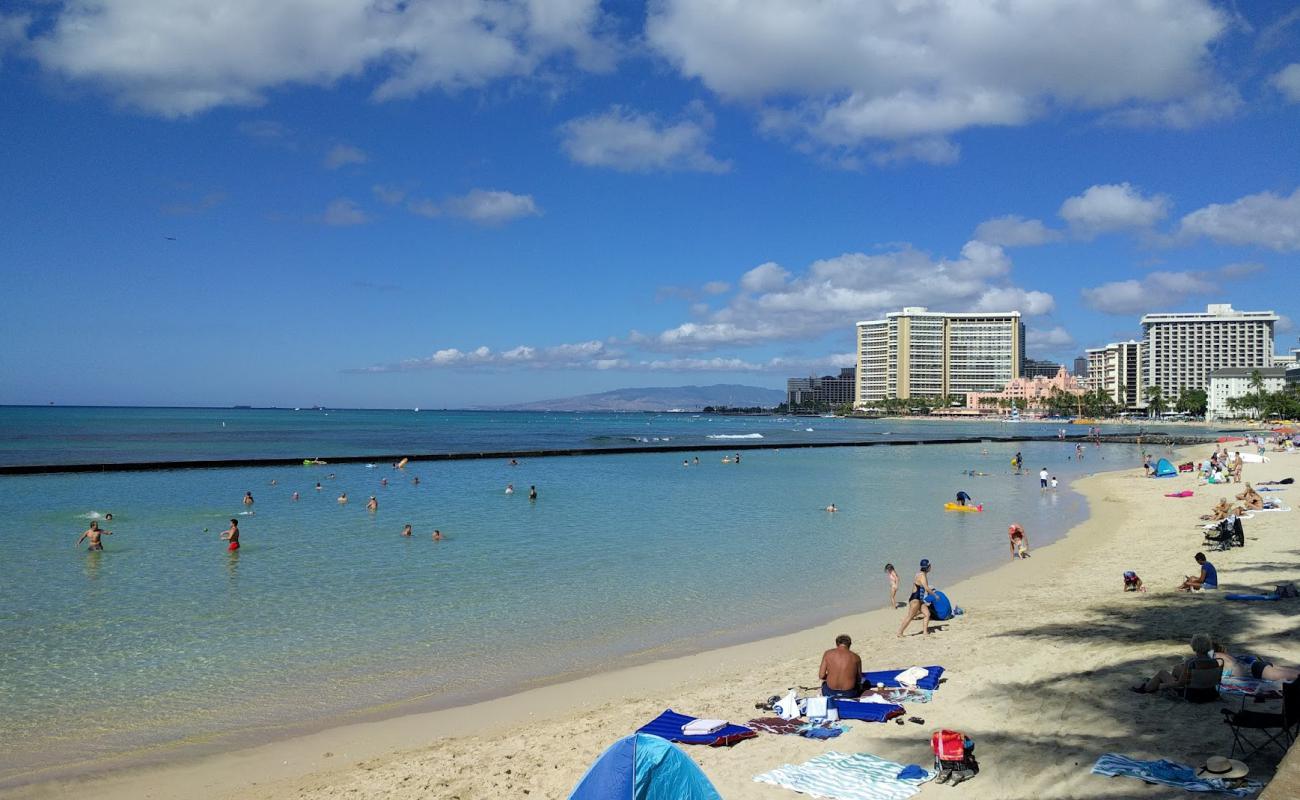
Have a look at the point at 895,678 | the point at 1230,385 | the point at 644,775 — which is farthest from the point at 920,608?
the point at 1230,385

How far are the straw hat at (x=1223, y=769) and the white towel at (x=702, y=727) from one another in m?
4.16

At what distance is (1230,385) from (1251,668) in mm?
197490

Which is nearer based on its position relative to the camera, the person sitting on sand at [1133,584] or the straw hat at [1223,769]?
the straw hat at [1223,769]

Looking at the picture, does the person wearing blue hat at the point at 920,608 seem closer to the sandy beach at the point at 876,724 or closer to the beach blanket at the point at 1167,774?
the sandy beach at the point at 876,724

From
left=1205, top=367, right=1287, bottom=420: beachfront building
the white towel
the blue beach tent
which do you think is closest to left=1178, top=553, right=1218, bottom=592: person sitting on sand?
the white towel

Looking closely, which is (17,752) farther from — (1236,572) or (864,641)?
(1236,572)

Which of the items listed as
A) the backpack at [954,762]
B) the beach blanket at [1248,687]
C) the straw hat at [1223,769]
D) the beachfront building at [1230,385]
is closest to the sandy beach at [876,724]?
the backpack at [954,762]

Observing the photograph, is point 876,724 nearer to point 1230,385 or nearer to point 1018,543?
point 1018,543

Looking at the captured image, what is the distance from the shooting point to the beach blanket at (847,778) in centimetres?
674

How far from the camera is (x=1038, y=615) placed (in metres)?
13.4

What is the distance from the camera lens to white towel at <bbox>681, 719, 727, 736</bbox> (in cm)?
820

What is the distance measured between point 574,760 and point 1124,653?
23.7 feet

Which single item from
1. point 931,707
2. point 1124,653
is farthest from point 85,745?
point 1124,653

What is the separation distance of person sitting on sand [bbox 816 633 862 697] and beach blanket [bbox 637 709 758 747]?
1516mm
